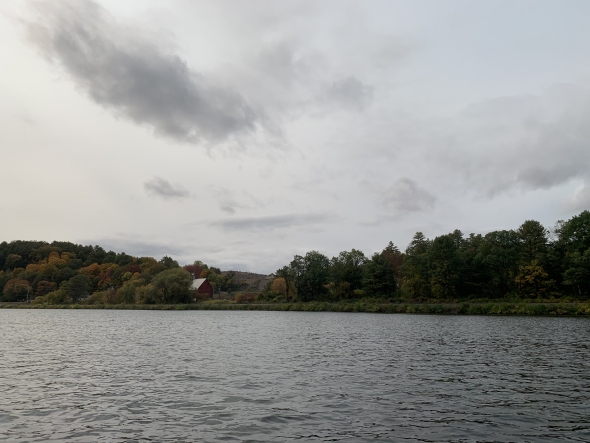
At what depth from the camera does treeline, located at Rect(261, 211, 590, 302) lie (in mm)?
87562

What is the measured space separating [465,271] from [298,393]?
308ft

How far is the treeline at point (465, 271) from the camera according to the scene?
287 feet

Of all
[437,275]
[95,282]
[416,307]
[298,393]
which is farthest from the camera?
[95,282]

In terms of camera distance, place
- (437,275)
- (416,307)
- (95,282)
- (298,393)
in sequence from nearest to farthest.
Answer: (298,393)
(416,307)
(437,275)
(95,282)

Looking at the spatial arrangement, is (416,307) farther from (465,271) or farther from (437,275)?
(465,271)

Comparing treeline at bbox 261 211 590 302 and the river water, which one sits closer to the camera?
the river water

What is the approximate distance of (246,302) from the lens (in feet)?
391

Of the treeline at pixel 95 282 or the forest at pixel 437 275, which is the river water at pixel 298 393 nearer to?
the forest at pixel 437 275

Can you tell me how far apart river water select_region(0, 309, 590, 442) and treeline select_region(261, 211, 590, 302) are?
63.6 metres

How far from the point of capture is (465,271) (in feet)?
334

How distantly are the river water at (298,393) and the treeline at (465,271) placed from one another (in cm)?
6356

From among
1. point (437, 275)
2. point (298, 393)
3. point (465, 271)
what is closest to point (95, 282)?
point (437, 275)

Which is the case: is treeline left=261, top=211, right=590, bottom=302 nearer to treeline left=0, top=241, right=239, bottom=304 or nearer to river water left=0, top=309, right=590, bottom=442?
treeline left=0, top=241, right=239, bottom=304

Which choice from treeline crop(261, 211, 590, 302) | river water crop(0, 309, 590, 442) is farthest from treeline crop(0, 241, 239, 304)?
river water crop(0, 309, 590, 442)
